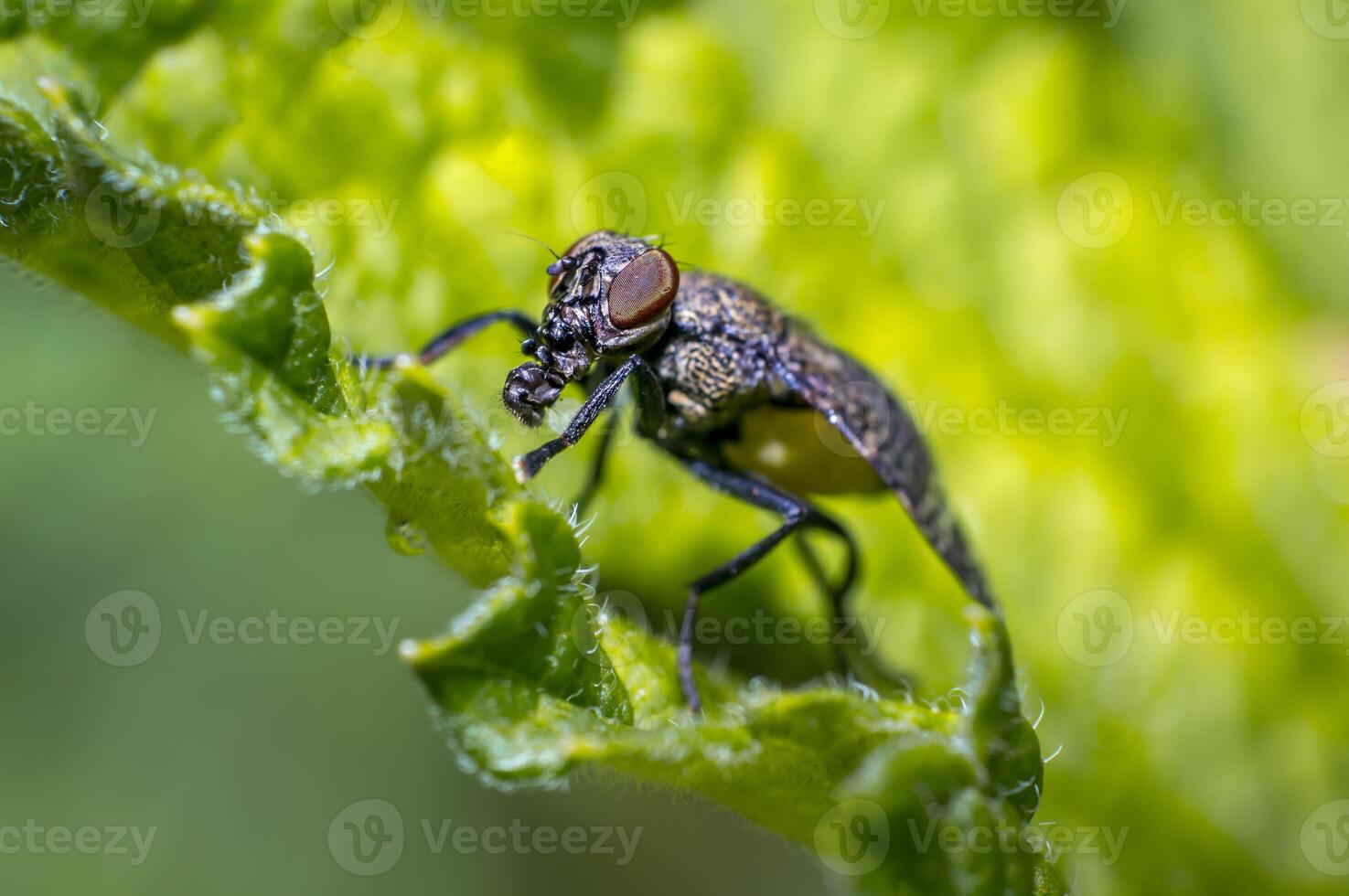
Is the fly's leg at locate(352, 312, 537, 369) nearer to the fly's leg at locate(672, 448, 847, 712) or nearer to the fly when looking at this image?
the fly

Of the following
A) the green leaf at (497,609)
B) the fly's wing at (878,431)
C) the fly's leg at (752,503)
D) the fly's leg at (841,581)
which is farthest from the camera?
the fly's leg at (841,581)

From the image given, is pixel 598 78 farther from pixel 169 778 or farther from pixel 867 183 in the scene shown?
pixel 169 778

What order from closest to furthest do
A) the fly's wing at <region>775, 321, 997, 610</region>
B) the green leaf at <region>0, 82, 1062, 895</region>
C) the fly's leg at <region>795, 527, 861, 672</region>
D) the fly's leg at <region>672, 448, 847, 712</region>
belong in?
the green leaf at <region>0, 82, 1062, 895</region>
the fly's leg at <region>672, 448, 847, 712</region>
the fly's wing at <region>775, 321, 997, 610</region>
the fly's leg at <region>795, 527, 861, 672</region>

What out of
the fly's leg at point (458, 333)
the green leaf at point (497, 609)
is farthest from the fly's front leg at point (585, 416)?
the green leaf at point (497, 609)

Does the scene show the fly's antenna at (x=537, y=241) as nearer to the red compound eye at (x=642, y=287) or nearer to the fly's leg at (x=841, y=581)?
the red compound eye at (x=642, y=287)

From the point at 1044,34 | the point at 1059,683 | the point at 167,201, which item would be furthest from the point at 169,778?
the point at 1044,34

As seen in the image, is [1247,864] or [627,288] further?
[1247,864]

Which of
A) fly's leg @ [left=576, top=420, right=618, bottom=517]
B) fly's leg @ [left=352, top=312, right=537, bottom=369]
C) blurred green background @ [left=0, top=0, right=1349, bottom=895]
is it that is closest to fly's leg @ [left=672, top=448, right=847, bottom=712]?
fly's leg @ [left=576, top=420, right=618, bottom=517]
